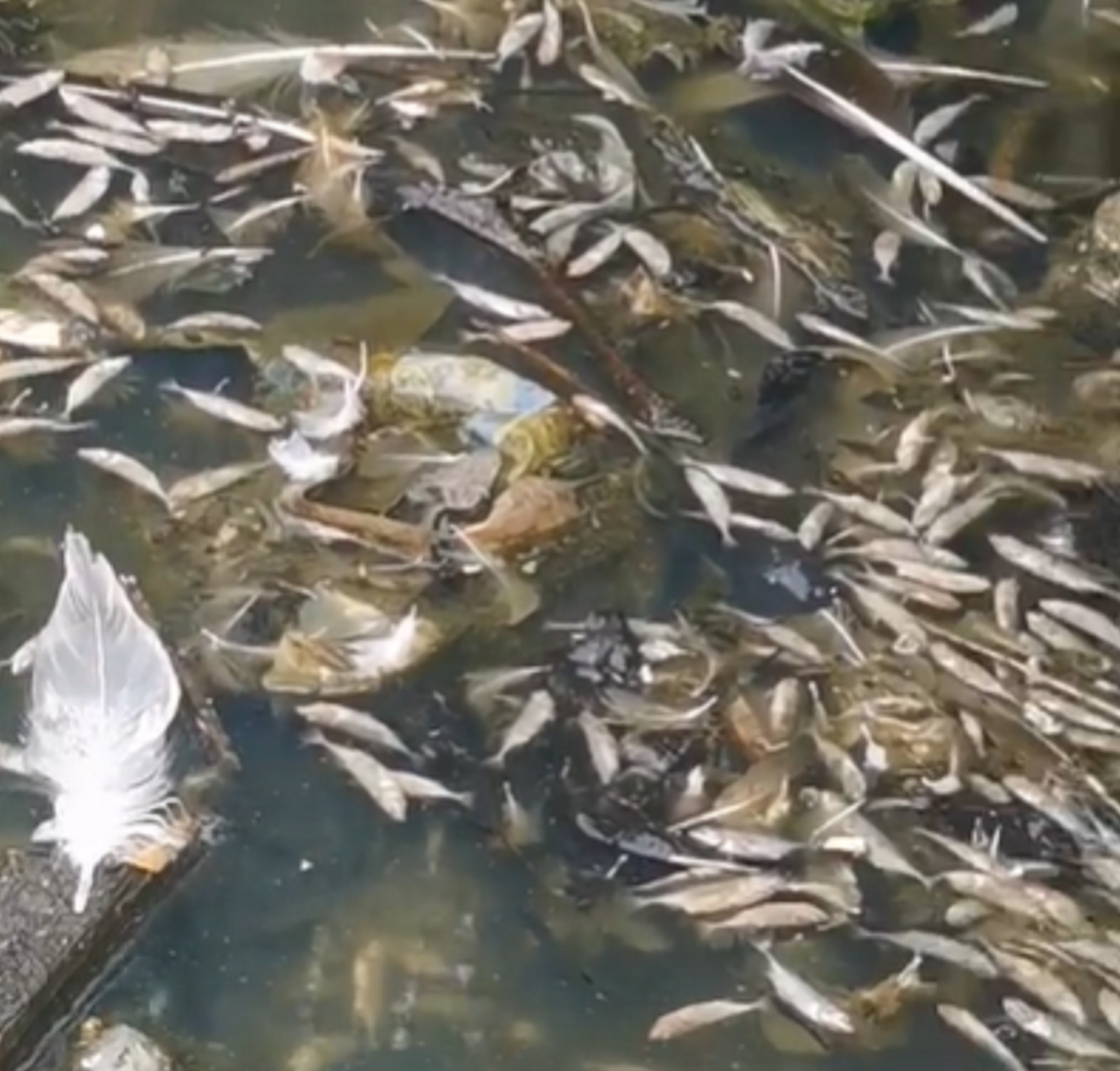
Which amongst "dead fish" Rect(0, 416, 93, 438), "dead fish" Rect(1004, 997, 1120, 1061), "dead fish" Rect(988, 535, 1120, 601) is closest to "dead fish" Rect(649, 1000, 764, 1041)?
"dead fish" Rect(1004, 997, 1120, 1061)

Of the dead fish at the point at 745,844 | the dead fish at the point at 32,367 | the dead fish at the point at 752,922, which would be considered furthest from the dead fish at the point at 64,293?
the dead fish at the point at 752,922

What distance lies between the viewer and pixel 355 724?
11.3 feet

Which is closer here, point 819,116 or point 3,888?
point 3,888

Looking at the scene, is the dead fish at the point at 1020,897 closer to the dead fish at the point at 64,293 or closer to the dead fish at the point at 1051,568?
the dead fish at the point at 1051,568

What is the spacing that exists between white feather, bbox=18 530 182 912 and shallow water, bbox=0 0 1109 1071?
0.07m

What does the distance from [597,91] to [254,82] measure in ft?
2.19

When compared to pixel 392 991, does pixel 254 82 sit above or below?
above

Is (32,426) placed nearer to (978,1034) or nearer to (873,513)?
(873,513)

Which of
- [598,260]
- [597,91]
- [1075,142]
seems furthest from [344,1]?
[1075,142]

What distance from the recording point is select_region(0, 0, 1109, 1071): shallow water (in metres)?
3.26

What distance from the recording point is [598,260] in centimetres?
396

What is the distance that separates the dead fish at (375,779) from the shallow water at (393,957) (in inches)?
0.9

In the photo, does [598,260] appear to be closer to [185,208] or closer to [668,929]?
[185,208]

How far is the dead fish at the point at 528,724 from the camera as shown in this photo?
3432mm
